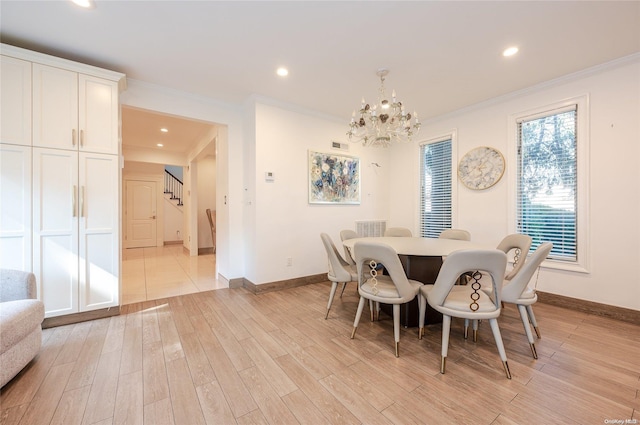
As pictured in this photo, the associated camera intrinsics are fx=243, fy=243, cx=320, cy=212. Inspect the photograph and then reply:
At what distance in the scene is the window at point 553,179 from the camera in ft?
9.52

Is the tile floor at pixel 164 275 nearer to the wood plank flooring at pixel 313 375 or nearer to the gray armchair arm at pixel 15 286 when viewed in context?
the wood plank flooring at pixel 313 375

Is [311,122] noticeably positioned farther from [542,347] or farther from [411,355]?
[542,347]

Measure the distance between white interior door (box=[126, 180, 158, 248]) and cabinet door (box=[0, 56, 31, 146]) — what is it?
5.81m

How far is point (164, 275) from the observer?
430cm

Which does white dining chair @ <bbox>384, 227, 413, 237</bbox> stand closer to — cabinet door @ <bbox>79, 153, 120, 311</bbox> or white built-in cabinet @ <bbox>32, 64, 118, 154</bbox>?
cabinet door @ <bbox>79, 153, 120, 311</bbox>

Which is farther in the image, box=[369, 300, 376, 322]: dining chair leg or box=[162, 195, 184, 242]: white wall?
box=[162, 195, 184, 242]: white wall

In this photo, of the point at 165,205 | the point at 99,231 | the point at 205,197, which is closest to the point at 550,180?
the point at 99,231

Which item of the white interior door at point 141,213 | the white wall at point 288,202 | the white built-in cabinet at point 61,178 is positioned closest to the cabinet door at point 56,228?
the white built-in cabinet at point 61,178

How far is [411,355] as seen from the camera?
76.4 inches

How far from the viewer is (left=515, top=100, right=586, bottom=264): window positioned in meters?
2.90

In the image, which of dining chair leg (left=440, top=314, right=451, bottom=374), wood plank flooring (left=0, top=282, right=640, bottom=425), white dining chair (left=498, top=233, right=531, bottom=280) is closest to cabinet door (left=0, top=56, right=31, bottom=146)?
wood plank flooring (left=0, top=282, right=640, bottom=425)

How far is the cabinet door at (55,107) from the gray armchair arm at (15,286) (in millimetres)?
1214

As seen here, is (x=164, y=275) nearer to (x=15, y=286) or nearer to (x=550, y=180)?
(x=15, y=286)

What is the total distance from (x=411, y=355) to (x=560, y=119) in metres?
3.42
